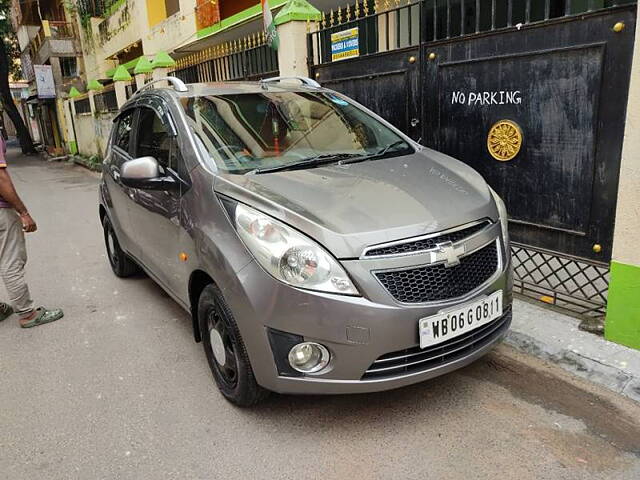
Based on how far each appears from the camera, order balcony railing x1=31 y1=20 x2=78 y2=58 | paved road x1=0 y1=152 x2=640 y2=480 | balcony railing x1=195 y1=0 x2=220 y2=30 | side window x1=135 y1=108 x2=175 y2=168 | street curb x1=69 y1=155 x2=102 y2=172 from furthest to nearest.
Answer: balcony railing x1=31 y1=20 x2=78 y2=58, street curb x1=69 y1=155 x2=102 y2=172, balcony railing x1=195 y1=0 x2=220 y2=30, side window x1=135 y1=108 x2=175 y2=168, paved road x1=0 y1=152 x2=640 y2=480

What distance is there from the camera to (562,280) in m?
3.94

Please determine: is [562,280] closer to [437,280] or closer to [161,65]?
[437,280]

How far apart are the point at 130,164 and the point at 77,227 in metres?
5.61

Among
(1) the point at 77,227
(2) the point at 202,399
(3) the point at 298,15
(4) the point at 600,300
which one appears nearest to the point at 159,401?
(2) the point at 202,399

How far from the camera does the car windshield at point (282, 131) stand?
3.14 meters

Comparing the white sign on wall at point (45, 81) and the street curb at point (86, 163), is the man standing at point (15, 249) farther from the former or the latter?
the white sign on wall at point (45, 81)

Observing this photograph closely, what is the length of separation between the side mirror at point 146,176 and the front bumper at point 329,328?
3.26 ft

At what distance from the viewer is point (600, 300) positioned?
368 cm

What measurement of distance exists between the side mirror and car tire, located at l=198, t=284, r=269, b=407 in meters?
0.74

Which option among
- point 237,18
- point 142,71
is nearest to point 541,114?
point 237,18

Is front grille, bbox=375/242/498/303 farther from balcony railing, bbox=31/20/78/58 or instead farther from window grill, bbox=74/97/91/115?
balcony railing, bbox=31/20/78/58

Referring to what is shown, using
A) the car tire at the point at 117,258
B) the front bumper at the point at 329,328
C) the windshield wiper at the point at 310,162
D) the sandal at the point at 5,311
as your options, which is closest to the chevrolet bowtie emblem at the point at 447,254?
the front bumper at the point at 329,328

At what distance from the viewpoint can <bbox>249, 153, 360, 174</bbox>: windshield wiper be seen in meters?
3.01

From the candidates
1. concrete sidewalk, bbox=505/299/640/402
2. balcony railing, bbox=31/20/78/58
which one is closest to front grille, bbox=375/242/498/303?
concrete sidewalk, bbox=505/299/640/402
